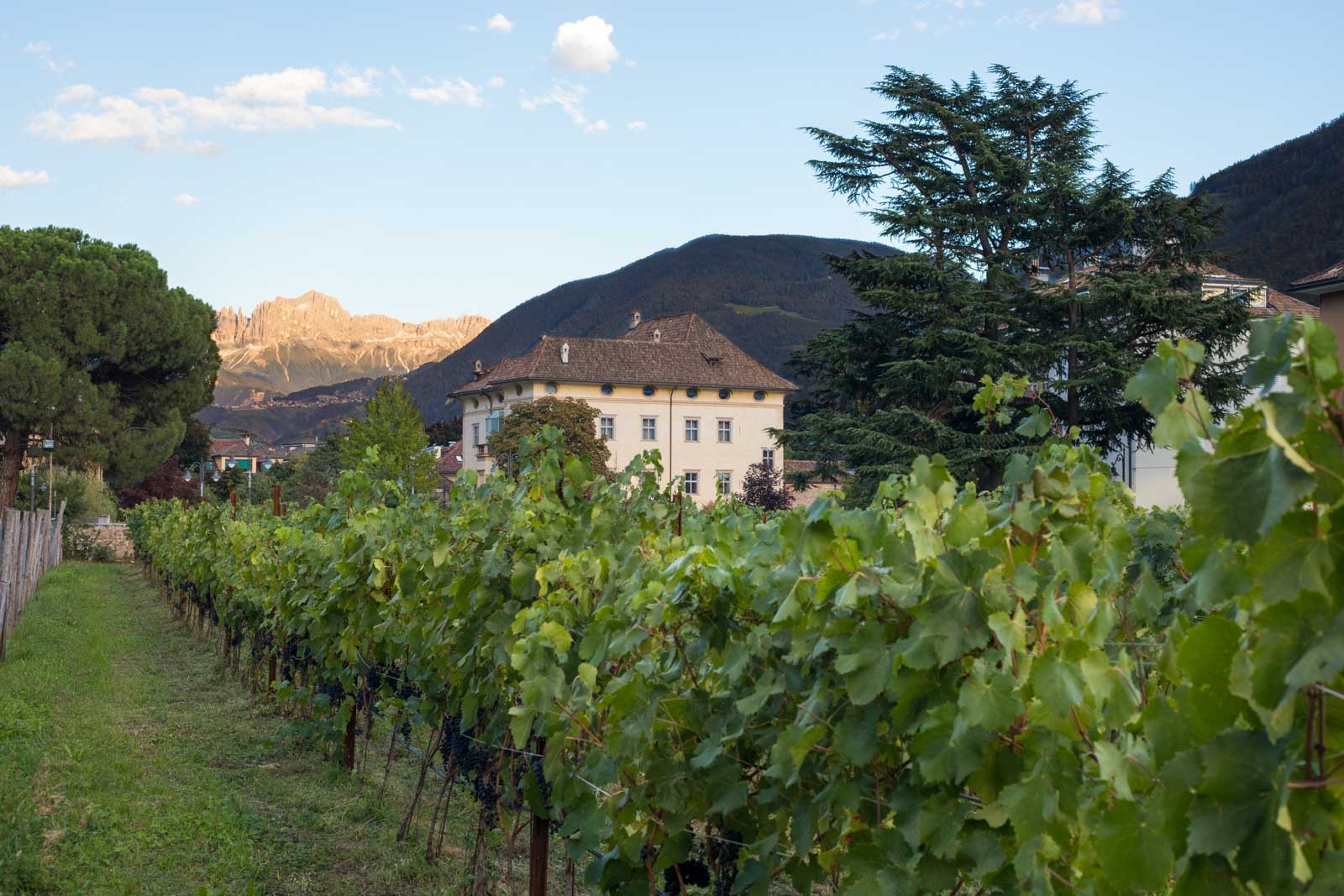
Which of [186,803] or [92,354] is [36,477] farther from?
[186,803]

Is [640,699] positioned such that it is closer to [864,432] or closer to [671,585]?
[671,585]

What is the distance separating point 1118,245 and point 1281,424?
36.3 m

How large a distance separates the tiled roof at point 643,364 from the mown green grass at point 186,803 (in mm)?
53199

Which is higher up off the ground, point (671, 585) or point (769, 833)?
point (671, 585)

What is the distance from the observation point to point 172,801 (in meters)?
7.13

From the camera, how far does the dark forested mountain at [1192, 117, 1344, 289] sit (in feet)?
228

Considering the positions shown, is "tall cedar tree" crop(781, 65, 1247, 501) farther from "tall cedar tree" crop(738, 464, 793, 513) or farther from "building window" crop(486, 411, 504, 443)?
"building window" crop(486, 411, 504, 443)

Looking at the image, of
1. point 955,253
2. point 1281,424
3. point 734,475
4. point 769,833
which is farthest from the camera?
point 734,475

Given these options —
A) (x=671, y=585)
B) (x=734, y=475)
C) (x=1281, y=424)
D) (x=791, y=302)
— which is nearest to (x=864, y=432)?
(x=671, y=585)

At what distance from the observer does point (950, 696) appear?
2082mm

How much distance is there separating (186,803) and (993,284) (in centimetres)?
3095

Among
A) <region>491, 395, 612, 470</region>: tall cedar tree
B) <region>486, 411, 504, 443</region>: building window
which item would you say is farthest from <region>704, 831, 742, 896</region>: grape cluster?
<region>486, 411, 504, 443</region>: building window

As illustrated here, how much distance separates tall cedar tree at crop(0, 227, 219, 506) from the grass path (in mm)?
39403

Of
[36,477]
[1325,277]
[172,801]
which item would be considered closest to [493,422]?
[36,477]
